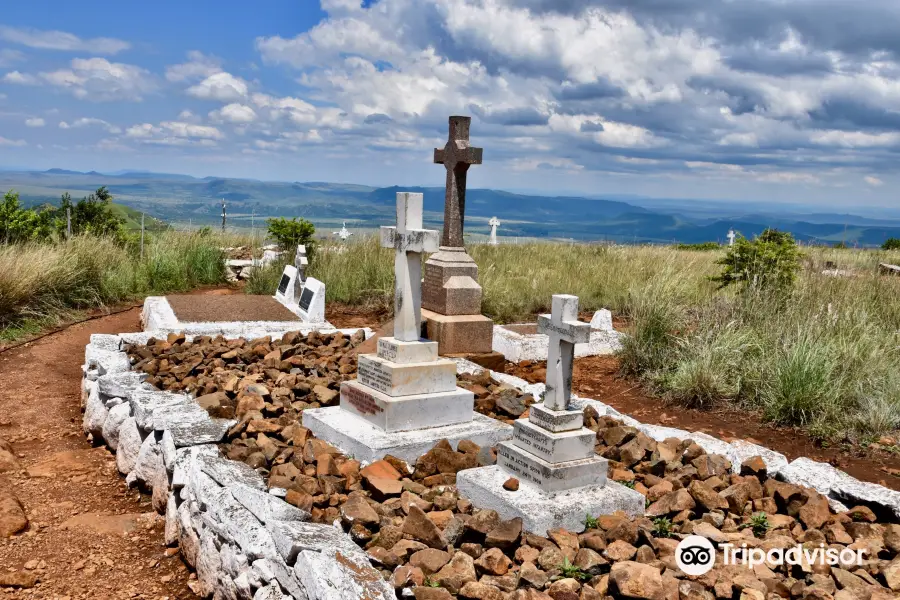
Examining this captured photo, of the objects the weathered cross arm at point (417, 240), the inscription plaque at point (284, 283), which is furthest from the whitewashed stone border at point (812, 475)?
the inscription plaque at point (284, 283)

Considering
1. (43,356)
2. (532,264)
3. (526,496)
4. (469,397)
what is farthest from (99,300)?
(526,496)

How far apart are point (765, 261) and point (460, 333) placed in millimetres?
3980

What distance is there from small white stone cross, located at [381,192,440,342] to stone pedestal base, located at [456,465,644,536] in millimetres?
1450

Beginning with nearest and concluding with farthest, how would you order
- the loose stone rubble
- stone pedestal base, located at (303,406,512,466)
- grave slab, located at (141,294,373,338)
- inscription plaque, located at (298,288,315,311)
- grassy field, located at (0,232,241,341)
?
1. the loose stone rubble
2. stone pedestal base, located at (303,406,512,466)
3. grave slab, located at (141,294,373,338)
4. inscription plaque, located at (298,288,315,311)
5. grassy field, located at (0,232,241,341)

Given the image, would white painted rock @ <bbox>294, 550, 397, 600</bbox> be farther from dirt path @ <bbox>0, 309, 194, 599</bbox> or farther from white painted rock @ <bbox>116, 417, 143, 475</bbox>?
white painted rock @ <bbox>116, 417, 143, 475</bbox>

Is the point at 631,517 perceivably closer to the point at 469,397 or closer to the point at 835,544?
the point at 835,544

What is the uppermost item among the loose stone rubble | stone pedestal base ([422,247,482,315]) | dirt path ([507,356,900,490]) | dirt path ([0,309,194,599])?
stone pedestal base ([422,247,482,315])

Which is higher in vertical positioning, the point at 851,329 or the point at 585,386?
the point at 851,329

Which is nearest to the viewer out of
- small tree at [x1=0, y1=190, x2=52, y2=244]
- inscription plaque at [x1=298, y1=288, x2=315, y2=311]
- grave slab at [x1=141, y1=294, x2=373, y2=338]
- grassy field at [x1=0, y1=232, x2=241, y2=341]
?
grave slab at [x1=141, y1=294, x2=373, y2=338]

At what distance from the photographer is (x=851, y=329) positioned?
658cm

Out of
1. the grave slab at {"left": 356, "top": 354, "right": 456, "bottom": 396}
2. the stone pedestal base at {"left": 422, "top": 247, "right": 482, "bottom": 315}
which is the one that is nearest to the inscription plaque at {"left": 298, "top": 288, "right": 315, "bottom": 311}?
the stone pedestal base at {"left": 422, "top": 247, "right": 482, "bottom": 315}

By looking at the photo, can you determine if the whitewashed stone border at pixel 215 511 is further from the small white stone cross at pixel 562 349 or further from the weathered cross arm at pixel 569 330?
the weathered cross arm at pixel 569 330

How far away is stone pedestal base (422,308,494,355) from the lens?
7629mm

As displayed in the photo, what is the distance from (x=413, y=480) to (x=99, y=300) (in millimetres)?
8399
